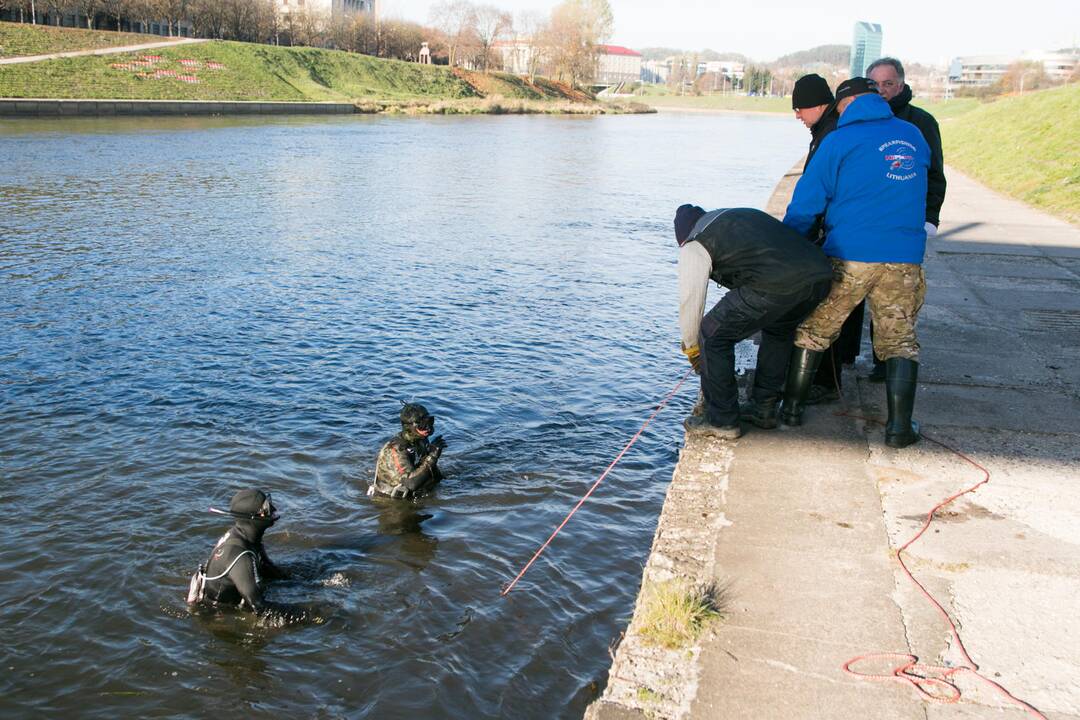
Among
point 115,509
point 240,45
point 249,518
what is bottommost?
point 115,509

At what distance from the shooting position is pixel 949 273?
13070 mm

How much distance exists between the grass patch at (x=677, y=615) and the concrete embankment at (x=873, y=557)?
46 mm

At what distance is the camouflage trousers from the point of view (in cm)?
625

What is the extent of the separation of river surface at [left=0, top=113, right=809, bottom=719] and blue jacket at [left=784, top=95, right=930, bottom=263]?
8.46 ft

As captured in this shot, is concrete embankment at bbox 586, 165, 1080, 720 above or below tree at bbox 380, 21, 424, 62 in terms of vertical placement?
below

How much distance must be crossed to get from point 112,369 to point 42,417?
1609mm

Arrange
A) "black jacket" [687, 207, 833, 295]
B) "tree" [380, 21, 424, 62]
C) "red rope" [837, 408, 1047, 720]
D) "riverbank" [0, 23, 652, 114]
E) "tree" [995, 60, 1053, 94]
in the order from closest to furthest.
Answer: "red rope" [837, 408, 1047, 720]
"black jacket" [687, 207, 833, 295]
"riverbank" [0, 23, 652, 114]
"tree" [995, 60, 1053, 94]
"tree" [380, 21, 424, 62]

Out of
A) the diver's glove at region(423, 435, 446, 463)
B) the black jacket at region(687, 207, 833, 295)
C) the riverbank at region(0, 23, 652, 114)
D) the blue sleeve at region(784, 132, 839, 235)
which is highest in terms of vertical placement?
the riverbank at region(0, 23, 652, 114)

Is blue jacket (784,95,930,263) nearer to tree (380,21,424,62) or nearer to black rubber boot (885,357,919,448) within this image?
black rubber boot (885,357,919,448)

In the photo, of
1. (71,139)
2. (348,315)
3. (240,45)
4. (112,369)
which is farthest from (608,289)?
(240,45)

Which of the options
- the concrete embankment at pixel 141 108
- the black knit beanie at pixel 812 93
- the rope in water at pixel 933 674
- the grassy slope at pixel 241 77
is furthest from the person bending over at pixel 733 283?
the grassy slope at pixel 241 77

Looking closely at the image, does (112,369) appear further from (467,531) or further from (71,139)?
(71,139)

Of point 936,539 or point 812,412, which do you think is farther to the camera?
point 812,412

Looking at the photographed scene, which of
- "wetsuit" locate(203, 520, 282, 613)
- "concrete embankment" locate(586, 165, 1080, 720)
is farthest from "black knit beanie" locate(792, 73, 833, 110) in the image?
"wetsuit" locate(203, 520, 282, 613)
